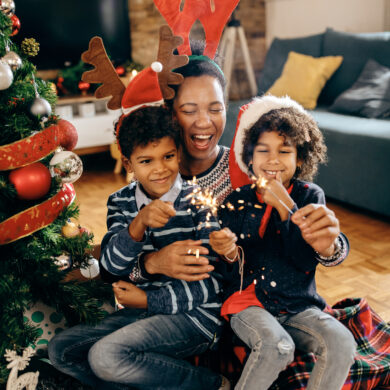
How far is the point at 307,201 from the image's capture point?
127 centimetres

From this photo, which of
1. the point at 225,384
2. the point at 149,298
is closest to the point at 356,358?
the point at 225,384

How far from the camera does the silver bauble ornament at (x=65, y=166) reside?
1.19m

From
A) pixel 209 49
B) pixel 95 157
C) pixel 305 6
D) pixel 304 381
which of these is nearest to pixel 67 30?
pixel 95 157

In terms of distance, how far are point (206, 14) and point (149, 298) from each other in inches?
37.7

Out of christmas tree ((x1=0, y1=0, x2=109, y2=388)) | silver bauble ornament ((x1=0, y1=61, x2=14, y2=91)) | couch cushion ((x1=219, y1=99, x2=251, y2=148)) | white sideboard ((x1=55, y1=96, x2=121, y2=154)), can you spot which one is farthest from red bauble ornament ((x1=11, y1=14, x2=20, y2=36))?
white sideboard ((x1=55, y1=96, x2=121, y2=154))

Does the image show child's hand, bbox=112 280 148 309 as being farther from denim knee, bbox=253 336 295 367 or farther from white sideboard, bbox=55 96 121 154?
white sideboard, bbox=55 96 121 154

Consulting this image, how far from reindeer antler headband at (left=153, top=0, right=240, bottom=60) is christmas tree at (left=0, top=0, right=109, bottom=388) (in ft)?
1.72

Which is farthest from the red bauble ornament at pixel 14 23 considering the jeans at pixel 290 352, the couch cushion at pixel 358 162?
the couch cushion at pixel 358 162

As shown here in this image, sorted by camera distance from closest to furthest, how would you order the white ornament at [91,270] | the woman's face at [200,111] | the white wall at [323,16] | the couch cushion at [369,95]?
the white ornament at [91,270] < the woman's face at [200,111] < the couch cushion at [369,95] < the white wall at [323,16]

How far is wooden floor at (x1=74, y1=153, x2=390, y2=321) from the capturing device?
6.28ft

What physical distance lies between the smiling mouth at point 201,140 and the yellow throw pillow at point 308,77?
2.14 metres

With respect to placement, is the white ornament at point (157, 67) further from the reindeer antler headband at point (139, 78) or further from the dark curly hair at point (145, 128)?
the dark curly hair at point (145, 128)

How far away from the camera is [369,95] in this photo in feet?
9.80

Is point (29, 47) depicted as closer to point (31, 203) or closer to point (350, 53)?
point (31, 203)
